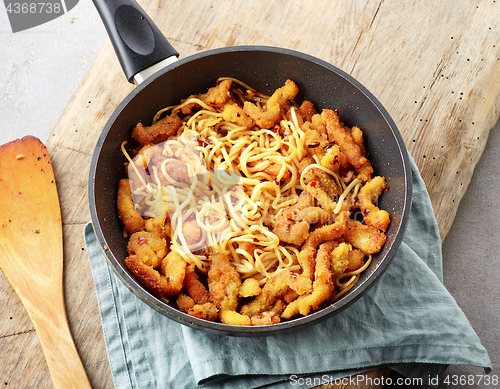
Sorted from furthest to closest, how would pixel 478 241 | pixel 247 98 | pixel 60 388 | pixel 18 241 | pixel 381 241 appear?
pixel 478 241 → pixel 247 98 → pixel 18 241 → pixel 60 388 → pixel 381 241

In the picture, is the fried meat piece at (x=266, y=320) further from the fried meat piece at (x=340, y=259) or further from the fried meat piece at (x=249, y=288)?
the fried meat piece at (x=340, y=259)

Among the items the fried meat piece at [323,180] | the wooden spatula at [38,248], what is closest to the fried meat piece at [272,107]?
the fried meat piece at [323,180]

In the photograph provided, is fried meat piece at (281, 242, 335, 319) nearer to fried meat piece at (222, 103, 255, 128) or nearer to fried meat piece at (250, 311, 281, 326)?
fried meat piece at (250, 311, 281, 326)

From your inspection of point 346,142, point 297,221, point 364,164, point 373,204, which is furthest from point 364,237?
point 346,142

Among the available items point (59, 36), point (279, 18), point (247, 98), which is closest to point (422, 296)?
point (247, 98)

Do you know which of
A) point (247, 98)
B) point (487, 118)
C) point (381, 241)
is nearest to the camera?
point (381, 241)

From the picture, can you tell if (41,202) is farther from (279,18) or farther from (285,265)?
(279,18)

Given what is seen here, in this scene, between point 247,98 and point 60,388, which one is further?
point 247,98
